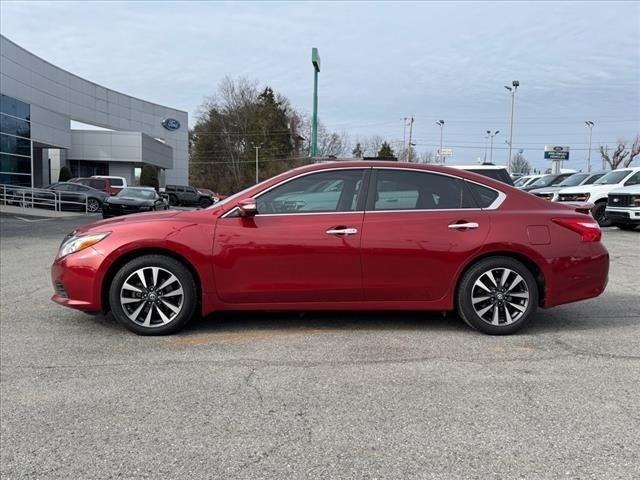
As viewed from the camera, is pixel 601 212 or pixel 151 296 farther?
pixel 601 212

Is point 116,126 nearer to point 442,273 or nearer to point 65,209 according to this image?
point 65,209

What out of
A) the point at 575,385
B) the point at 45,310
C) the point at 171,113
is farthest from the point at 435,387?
the point at 171,113

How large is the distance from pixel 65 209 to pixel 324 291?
26801 mm

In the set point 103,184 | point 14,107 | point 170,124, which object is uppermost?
point 170,124

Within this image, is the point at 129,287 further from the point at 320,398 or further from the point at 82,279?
the point at 320,398

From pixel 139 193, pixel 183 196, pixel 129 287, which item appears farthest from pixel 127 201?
pixel 183 196

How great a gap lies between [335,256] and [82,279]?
2265mm

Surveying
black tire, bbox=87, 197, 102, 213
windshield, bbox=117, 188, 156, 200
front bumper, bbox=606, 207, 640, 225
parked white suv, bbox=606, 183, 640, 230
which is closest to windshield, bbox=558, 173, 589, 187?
parked white suv, bbox=606, 183, 640, 230

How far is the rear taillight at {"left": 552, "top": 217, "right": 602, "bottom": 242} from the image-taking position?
206 inches

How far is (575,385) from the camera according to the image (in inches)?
158

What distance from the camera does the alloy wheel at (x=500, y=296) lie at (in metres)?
5.09

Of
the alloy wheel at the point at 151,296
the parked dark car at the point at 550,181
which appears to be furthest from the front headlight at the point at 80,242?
the parked dark car at the point at 550,181

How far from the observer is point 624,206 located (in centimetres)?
1584

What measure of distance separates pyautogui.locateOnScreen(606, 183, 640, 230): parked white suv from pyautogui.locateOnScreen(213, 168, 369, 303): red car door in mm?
13252
